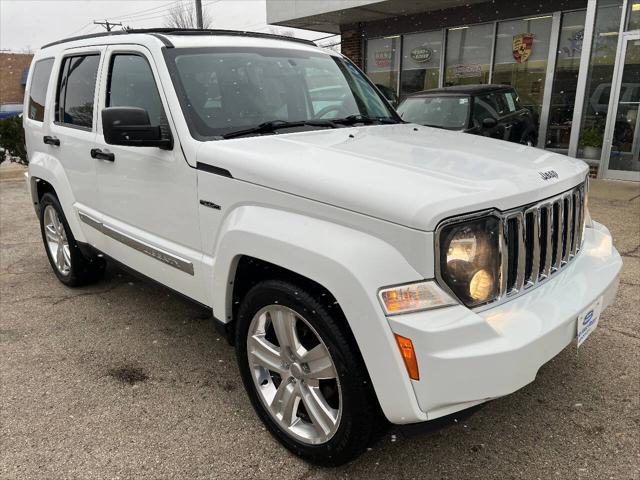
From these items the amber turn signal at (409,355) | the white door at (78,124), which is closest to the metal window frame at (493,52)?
the white door at (78,124)

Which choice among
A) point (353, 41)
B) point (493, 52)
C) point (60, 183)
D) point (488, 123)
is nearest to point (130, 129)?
point (60, 183)

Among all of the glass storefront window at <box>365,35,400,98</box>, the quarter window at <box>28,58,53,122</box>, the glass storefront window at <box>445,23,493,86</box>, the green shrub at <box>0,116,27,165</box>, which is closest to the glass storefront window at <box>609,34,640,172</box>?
the glass storefront window at <box>445,23,493,86</box>

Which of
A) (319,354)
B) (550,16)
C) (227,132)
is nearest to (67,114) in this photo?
(227,132)

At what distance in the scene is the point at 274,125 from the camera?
2.98 metres

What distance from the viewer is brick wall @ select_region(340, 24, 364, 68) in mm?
14508

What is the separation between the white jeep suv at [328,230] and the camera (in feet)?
6.26

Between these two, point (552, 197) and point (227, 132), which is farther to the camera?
point (227, 132)

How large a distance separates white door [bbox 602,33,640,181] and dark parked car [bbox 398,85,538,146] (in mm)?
1567

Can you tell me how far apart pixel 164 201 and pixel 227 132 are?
555mm

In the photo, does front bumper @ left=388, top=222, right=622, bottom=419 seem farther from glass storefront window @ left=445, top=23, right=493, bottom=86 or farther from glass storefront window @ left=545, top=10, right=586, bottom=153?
glass storefront window @ left=445, top=23, right=493, bottom=86

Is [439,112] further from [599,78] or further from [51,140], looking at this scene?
[51,140]

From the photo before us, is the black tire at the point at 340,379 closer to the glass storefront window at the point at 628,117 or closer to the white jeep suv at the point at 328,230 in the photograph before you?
the white jeep suv at the point at 328,230

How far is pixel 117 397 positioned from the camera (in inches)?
119

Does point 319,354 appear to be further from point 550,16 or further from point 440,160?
point 550,16
